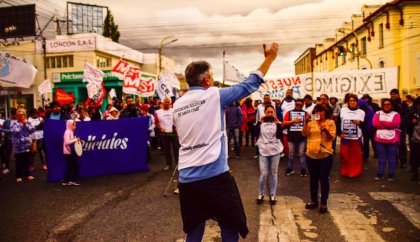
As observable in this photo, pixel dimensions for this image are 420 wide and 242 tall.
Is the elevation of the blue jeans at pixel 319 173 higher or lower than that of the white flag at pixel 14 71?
lower

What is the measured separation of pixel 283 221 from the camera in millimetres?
5777

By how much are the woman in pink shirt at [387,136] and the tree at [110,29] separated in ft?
180

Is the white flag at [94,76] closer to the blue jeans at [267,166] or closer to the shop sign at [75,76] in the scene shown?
the blue jeans at [267,166]

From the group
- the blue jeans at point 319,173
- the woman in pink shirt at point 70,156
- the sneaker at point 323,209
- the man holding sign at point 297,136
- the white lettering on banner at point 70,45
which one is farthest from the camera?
the white lettering on banner at point 70,45

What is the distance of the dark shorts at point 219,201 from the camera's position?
9.78 feet

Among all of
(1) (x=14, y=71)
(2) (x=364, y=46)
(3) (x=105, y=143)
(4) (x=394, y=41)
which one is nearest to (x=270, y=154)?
(3) (x=105, y=143)

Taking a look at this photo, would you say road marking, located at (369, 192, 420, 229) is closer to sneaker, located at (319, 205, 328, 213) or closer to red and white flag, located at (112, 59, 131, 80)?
sneaker, located at (319, 205, 328, 213)

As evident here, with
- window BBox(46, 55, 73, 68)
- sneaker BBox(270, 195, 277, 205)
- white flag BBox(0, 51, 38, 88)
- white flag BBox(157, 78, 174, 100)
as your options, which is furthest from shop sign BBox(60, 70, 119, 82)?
sneaker BBox(270, 195, 277, 205)

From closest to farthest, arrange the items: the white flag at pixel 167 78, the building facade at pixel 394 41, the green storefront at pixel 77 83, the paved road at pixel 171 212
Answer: the paved road at pixel 171 212
the white flag at pixel 167 78
the building facade at pixel 394 41
the green storefront at pixel 77 83

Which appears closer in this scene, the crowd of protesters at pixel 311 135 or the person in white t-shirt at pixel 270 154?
the crowd of protesters at pixel 311 135

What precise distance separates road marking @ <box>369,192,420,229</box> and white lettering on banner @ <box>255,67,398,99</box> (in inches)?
296

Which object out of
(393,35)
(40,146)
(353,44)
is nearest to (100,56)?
(353,44)

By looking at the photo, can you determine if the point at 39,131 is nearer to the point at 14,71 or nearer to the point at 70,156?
the point at 14,71

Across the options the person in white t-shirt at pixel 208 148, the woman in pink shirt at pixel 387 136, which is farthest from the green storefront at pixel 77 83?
the person in white t-shirt at pixel 208 148
